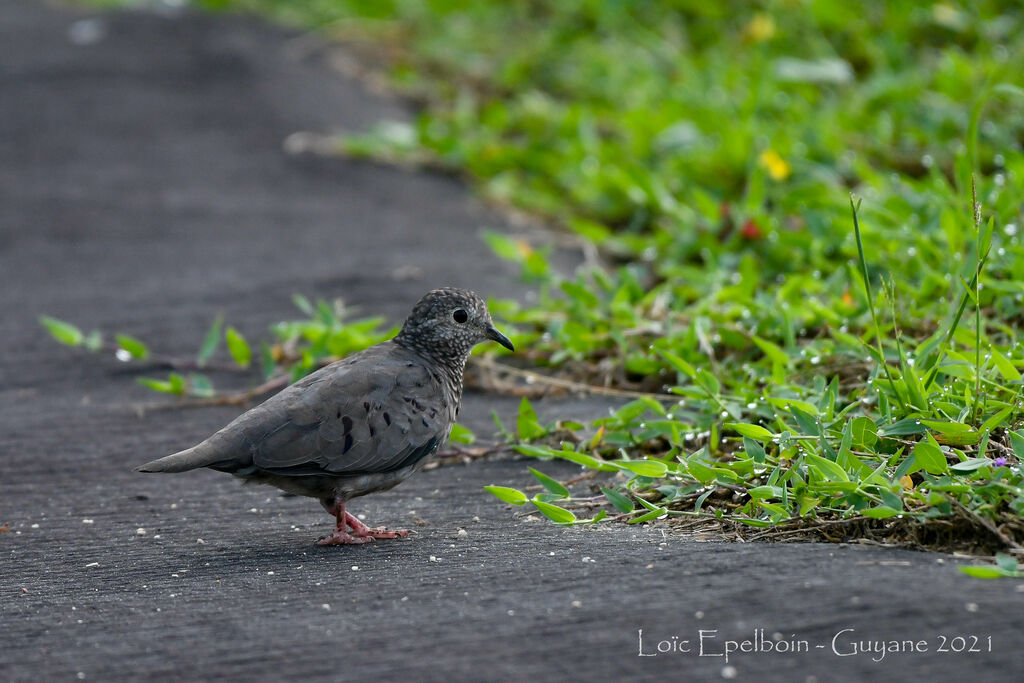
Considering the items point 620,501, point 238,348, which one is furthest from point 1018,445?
point 238,348

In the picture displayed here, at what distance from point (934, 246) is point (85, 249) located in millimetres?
5330

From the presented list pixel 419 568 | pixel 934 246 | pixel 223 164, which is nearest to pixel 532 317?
pixel 934 246

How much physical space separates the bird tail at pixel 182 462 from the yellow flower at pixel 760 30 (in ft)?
25.8

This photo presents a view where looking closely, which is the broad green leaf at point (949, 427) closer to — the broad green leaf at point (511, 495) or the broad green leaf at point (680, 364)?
the broad green leaf at point (680, 364)

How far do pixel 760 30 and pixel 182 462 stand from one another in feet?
26.2

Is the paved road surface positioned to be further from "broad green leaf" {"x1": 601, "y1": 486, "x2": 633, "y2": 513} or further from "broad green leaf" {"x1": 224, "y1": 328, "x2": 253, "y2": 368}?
"broad green leaf" {"x1": 224, "y1": 328, "x2": 253, "y2": 368}

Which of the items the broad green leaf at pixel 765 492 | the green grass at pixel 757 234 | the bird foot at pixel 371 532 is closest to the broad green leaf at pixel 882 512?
the green grass at pixel 757 234

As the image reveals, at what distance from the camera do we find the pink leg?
156 inches

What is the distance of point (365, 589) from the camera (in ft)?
11.1

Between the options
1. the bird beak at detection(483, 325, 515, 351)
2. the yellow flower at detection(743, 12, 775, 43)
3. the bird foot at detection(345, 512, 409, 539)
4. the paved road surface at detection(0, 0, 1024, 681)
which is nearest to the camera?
the paved road surface at detection(0, 0, 1024, 681)

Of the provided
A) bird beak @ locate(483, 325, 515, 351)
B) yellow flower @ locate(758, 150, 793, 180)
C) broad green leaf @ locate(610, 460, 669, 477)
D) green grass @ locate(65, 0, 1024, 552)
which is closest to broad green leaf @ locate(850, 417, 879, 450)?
green grass @ locate(65, 0, 1024, 552)

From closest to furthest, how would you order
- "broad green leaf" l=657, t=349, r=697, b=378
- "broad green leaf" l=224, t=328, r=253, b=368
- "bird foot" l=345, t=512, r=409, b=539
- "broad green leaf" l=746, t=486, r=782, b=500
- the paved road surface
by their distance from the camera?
the paved road surface, "broad green leaf" l=746, t=486, r=782, b=500, "bird foot" l=345, t=512, r=409, b=539, "broad green leaf" l=657, t=349, r=697, b=378, "broad green leaf" l=224, t=328, r=253, b=368

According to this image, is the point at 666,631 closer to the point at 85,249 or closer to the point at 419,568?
the point at 419,568

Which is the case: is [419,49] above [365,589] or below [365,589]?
above
